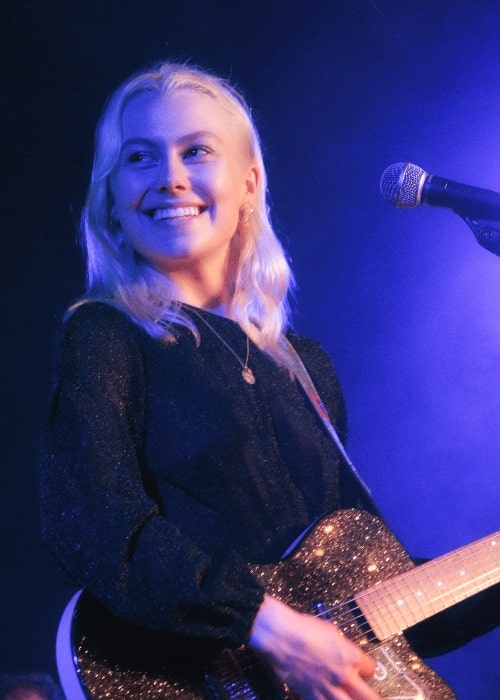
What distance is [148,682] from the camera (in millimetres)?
1329

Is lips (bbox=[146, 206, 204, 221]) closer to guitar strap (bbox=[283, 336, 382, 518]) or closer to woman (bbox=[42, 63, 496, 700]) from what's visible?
woman (bbox=[42, 63, 496, 700])

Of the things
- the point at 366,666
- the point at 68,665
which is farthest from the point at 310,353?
the point at 68,665

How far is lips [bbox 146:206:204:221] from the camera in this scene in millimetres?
1823

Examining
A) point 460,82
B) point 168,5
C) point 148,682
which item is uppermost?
point 168,5

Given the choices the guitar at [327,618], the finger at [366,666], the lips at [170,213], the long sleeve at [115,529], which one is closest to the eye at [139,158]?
the lips at [170,213]

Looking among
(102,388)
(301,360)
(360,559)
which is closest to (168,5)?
(301,360)

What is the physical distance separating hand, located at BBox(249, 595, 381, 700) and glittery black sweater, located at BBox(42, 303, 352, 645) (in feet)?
0.13

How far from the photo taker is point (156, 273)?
190cm

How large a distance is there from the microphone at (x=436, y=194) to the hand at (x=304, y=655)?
1033 mm

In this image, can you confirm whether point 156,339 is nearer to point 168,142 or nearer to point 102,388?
point 102,388

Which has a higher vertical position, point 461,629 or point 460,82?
point 460,82

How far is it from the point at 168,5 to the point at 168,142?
1.25 metres

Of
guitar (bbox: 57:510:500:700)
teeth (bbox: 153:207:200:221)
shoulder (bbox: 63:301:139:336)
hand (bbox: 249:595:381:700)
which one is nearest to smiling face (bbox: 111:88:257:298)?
teeth (bbox: 153:207:200:221)

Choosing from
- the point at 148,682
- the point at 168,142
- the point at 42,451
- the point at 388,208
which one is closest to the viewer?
the point at 148,682
